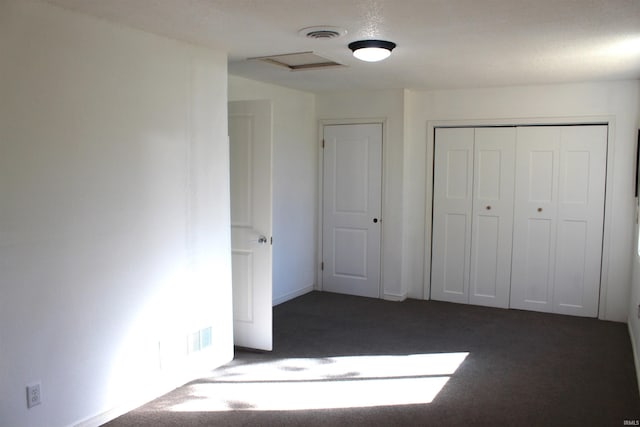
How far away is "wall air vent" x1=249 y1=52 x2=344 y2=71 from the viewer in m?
4.23

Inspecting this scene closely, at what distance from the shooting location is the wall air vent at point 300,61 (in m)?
4.23

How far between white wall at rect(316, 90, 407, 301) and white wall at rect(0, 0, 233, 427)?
7.84ft

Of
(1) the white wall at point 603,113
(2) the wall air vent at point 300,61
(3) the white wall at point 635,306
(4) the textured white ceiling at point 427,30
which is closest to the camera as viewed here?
(4) the textured white ceiling at point 427,30

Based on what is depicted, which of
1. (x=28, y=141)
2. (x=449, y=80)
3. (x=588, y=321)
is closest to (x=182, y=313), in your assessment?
(x=28, y=141)

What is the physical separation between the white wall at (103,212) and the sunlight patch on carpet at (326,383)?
0.30 metres

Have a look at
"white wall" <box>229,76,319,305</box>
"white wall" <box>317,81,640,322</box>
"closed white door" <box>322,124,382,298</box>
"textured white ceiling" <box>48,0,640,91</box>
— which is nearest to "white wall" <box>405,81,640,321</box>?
"white wall" <box>317,81,640,322</box>

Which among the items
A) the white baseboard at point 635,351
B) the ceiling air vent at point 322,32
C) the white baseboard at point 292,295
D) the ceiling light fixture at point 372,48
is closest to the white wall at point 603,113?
the white baseboard at point 635,351

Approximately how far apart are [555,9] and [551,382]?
2.43 metres

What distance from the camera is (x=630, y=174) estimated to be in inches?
202

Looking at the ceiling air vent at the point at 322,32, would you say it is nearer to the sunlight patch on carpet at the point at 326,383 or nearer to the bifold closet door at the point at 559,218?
the sunlight patch on carpet at the point at 326,383

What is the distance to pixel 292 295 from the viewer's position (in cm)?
605

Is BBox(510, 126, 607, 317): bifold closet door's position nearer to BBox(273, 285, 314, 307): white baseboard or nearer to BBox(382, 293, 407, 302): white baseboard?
BBox(382, 293, 407, 302): white baseboard

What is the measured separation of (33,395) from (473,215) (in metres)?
4.40

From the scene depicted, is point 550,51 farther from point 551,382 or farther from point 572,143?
point 551,382
